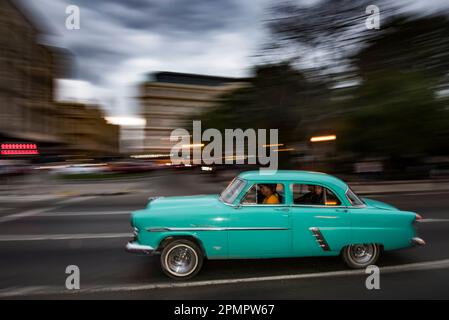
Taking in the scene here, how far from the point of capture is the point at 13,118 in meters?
45.0

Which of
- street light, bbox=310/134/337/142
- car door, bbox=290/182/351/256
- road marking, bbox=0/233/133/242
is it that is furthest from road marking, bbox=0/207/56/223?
street light, bbox=310/134/337/142

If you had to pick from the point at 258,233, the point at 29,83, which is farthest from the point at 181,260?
the point at 29,83

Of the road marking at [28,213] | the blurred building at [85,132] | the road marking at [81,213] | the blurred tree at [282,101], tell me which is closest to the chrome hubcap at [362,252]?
the road marking at [81,213]

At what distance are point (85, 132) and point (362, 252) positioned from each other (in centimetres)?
11038

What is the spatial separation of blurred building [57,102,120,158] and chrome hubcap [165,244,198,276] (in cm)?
7099

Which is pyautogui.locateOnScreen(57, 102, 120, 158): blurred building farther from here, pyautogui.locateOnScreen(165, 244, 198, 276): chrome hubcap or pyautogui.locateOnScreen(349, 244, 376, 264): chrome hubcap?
pyautogui.locateOnScreen(349, 244, 376, 264): chrome hubcap

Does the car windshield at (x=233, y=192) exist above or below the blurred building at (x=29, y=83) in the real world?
below

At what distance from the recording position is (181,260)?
18.3 ft

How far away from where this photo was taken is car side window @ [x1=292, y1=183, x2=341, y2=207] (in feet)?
18.8

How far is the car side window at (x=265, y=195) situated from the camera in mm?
5668

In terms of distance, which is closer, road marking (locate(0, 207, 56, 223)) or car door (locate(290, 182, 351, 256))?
car door (locate(290, 182, 351, 256))

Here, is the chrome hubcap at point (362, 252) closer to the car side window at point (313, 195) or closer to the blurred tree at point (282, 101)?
the car side window at point (313, 195)

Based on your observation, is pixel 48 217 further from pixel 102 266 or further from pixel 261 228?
pixel 261 228
